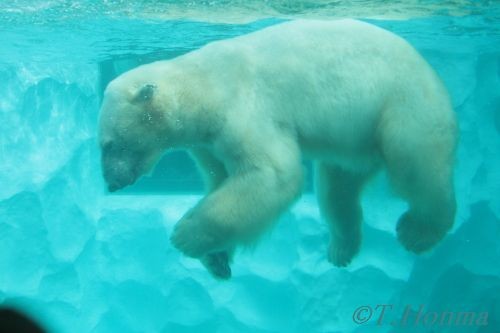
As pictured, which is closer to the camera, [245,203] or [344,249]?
[245,203]

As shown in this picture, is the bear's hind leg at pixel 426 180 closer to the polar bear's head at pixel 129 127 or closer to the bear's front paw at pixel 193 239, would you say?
the bear's front paw at pixel 193 239

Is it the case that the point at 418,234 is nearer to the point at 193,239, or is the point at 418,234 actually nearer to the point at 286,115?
the point at 286,115

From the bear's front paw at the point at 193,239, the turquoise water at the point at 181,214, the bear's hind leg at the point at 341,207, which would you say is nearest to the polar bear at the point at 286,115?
the bear's front paw at the point at 193,239

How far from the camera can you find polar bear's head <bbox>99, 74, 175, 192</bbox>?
8.94 ft

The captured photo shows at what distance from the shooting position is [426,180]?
279cm

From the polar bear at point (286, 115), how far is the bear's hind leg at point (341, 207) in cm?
59

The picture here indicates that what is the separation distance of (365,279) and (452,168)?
6.33 m

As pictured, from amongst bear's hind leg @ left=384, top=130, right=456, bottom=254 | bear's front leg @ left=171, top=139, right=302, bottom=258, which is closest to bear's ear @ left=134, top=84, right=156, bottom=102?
bear's front leg @ left=171, top=139, right=302, bottom=258

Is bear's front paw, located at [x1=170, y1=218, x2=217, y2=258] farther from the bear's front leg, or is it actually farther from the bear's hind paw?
the bear's hind paw

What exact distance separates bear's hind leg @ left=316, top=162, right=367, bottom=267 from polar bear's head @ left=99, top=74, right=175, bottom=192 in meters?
1.32

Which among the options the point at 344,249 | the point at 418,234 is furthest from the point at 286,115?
the point at 344,249

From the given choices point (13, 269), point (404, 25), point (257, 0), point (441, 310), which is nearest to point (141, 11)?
point (257, 0)

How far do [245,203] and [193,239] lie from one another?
1.10ft

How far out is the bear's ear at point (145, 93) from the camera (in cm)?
268
